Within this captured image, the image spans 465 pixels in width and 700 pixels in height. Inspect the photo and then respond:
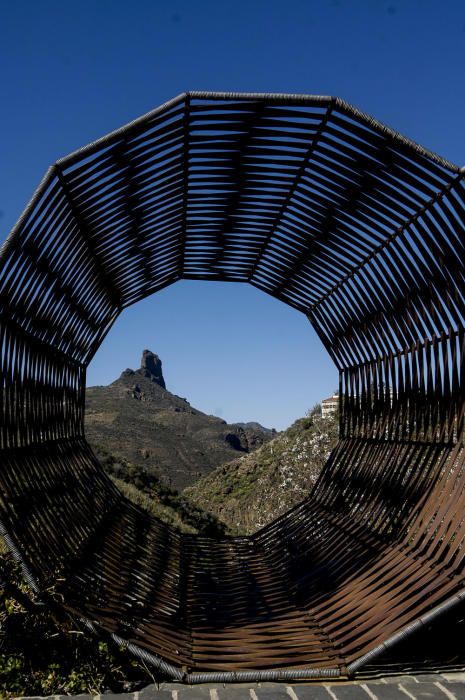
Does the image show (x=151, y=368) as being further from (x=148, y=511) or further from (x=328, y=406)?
(x=148, y=511)

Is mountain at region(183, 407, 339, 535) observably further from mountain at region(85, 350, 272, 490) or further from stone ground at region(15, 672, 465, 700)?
stone ground at region(15, 672, 465, 700)

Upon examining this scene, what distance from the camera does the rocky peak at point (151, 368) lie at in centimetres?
7394

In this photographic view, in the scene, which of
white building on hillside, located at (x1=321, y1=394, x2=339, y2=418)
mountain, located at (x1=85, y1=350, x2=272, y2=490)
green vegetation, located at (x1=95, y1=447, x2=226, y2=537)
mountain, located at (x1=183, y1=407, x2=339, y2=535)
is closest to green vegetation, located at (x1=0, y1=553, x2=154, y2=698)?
green vegetation, located at (x1=95, y1=447, x2=226, y2=537)

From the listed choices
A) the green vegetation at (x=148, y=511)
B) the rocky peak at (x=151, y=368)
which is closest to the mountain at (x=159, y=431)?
the rocky peak at (x=151, y=368)

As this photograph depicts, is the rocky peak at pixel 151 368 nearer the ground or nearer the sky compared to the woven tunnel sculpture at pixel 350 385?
nearer the sky

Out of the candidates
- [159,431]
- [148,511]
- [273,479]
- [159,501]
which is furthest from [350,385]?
[159,431]

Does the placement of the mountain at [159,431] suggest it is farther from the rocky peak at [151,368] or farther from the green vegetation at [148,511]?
the green vegetation at [148,511]

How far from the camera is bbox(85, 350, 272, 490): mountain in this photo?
133ft

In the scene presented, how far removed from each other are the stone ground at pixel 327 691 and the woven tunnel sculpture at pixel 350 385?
0.27 ft

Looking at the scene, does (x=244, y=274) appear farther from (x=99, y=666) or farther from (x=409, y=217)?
(x=99, y=666)

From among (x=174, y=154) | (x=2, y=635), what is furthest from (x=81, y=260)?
(x=2, y=635)

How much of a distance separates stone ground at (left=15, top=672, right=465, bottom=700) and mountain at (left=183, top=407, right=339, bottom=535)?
13.9m

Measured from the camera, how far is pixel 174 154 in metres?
4.88

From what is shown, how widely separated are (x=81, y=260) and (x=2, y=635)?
9.52 feet
